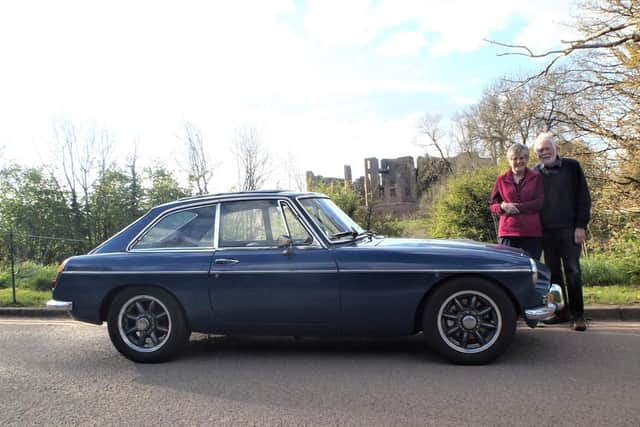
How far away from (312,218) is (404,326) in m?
1.31

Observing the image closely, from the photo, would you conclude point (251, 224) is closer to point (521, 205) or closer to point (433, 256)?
point (433, 256)

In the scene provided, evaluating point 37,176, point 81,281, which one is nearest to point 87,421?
point 81,281

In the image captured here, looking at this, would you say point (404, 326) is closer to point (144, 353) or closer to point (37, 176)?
point (144, 353)

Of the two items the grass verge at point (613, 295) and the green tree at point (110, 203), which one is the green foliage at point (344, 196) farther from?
the green tree at point (110, 203)

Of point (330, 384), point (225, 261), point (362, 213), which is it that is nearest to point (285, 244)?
point (225, 261)

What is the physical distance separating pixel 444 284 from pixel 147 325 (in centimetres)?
283

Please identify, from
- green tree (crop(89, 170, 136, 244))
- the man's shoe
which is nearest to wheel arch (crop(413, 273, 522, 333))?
the man's shoe

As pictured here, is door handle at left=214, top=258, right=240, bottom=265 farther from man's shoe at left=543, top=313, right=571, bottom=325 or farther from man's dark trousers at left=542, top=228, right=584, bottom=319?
man's shoe at left=543, top=313, right=571, bottom=325

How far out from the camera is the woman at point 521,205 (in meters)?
5.73

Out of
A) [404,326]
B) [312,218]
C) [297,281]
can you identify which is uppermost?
[312,218]

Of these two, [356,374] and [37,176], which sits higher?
[37,176]

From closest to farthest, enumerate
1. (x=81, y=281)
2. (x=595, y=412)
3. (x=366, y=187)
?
1. (x=595, y=412)
2. (x=81, y=281)
3. (x=366, y=187)

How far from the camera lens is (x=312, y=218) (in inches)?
195

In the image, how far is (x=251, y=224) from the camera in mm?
5051
